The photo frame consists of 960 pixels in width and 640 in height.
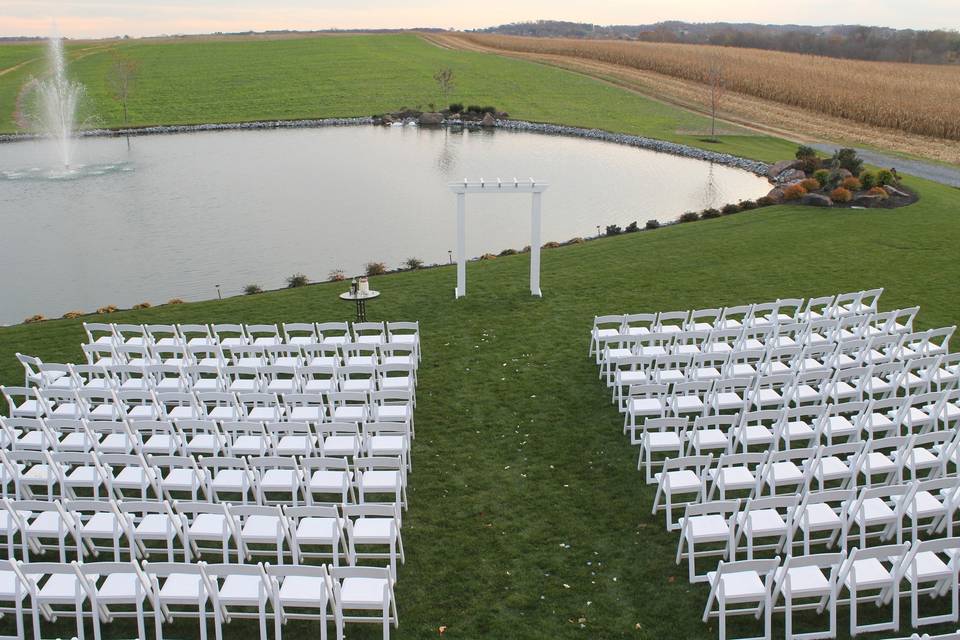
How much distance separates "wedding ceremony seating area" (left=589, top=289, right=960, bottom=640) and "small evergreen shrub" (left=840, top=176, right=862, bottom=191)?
42.0ft

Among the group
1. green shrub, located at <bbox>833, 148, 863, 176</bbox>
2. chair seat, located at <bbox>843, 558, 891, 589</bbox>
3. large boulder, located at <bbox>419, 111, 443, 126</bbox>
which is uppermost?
large boulder, located at <bbox>419, 111, 443, 126</bbox>

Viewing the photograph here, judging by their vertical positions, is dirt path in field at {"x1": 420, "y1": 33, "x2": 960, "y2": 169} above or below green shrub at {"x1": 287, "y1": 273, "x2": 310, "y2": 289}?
above

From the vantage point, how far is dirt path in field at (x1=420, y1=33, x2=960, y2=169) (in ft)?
121

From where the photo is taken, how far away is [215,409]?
10.6m

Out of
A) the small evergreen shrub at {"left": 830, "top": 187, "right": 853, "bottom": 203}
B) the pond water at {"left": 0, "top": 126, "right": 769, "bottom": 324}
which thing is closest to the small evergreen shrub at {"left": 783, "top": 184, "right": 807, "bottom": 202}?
the small evergreen shrub at {"left": 830, "top": 187, "right": 853, "bottom": 203}

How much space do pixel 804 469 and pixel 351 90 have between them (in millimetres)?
59713

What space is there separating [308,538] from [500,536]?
1995 mm

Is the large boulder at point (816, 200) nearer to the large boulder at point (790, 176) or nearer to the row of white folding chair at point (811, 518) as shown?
the large boulder at point (790, 176)

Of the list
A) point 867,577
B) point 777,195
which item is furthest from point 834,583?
point 777,195

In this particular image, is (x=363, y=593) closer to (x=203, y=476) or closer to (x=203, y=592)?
(x=203, y=592)

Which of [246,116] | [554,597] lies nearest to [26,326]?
[554,597]

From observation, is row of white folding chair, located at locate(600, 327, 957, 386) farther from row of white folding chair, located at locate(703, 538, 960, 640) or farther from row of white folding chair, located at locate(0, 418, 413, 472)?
row of white folding chair, located at locate(703, 538, 960, 640)

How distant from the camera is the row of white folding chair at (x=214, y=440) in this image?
30.2 ft

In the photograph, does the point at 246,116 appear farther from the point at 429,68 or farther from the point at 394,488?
the point at 394,488
